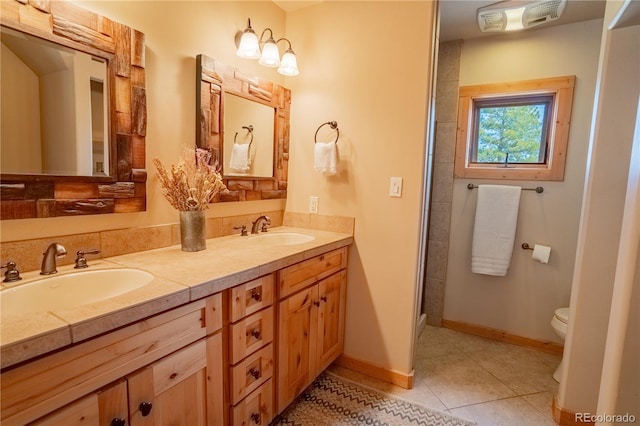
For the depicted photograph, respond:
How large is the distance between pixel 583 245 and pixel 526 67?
1.57m

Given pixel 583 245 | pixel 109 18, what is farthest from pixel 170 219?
pixel 583 245

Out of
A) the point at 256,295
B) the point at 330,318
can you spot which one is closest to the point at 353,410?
the point at 330,318

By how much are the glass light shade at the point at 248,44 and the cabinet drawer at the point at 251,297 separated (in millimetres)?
1249

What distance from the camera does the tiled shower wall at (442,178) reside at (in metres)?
2.75

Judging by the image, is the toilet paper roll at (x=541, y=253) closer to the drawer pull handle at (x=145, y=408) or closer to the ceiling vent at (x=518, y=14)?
the ceiling vent at (x=518, y=14)

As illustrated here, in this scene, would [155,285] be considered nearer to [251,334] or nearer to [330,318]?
[251,334]

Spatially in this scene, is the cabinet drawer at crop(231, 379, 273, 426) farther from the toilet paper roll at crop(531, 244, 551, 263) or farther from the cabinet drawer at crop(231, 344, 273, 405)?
the toilet paper roll at crop(531, 244, 551, 263)

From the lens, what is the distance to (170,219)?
1654mm

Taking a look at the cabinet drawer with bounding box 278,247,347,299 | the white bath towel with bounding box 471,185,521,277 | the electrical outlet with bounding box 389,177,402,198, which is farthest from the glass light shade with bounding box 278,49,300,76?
the white bath towel with bounding box 471,185,521,277

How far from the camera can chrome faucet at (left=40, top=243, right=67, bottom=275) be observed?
1.15 m

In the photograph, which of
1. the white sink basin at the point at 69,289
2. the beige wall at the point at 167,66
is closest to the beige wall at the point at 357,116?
the beige wall at the point at 167,66

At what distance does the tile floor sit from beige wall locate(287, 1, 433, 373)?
21 centimetres

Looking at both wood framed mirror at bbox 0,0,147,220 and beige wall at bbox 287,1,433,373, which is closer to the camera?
wood framed mirror at bbox 0,0,147,220

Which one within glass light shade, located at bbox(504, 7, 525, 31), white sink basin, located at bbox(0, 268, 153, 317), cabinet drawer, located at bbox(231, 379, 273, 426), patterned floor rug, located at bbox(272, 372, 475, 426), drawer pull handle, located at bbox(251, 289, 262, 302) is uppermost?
glass light shade, located at bbox(504, 7, 525, 31)
